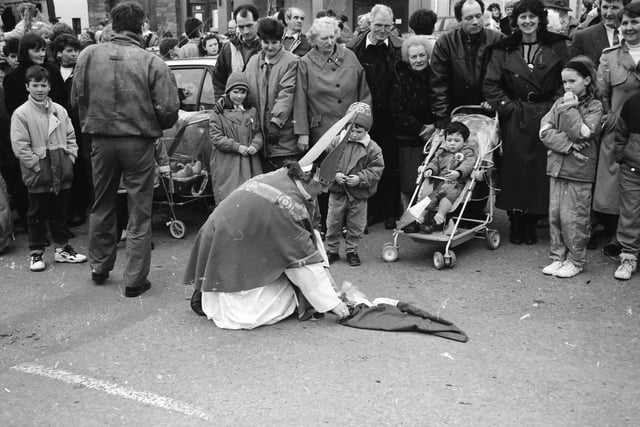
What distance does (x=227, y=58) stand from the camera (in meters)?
8.02

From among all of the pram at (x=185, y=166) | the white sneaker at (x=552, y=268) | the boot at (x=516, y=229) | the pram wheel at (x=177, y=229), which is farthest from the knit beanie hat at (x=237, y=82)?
the white sneaker at (x=552, y=268)

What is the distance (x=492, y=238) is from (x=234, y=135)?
2746 mm

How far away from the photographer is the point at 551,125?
Answer: 663cm

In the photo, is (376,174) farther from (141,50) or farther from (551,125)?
(141,50)

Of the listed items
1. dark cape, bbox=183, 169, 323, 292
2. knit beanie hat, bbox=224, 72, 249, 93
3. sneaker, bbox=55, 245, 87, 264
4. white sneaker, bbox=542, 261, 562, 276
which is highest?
knit beanie hat, bbox=224, 72, 249, 93

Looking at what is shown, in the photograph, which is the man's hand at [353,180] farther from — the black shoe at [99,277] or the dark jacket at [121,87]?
the black shoe at [99,277]

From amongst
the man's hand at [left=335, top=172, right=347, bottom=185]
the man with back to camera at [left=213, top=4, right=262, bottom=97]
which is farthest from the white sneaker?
the man with back to camera at [left=213, top=4, right=262, bottom=97]

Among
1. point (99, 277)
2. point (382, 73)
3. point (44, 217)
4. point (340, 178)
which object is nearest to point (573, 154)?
point (340, 178)

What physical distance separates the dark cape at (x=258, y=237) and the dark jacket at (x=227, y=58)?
10.1 ft

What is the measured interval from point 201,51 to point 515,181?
25.1 feet

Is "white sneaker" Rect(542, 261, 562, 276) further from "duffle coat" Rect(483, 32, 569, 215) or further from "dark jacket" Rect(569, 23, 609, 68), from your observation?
"dark jacket" Rect(569, 23, 609, 68)

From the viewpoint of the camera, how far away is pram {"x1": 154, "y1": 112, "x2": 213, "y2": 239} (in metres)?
7.98

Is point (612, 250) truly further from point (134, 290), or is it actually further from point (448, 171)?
point (134, 290)

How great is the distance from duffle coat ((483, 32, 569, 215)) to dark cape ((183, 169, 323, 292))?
292 centimetres
